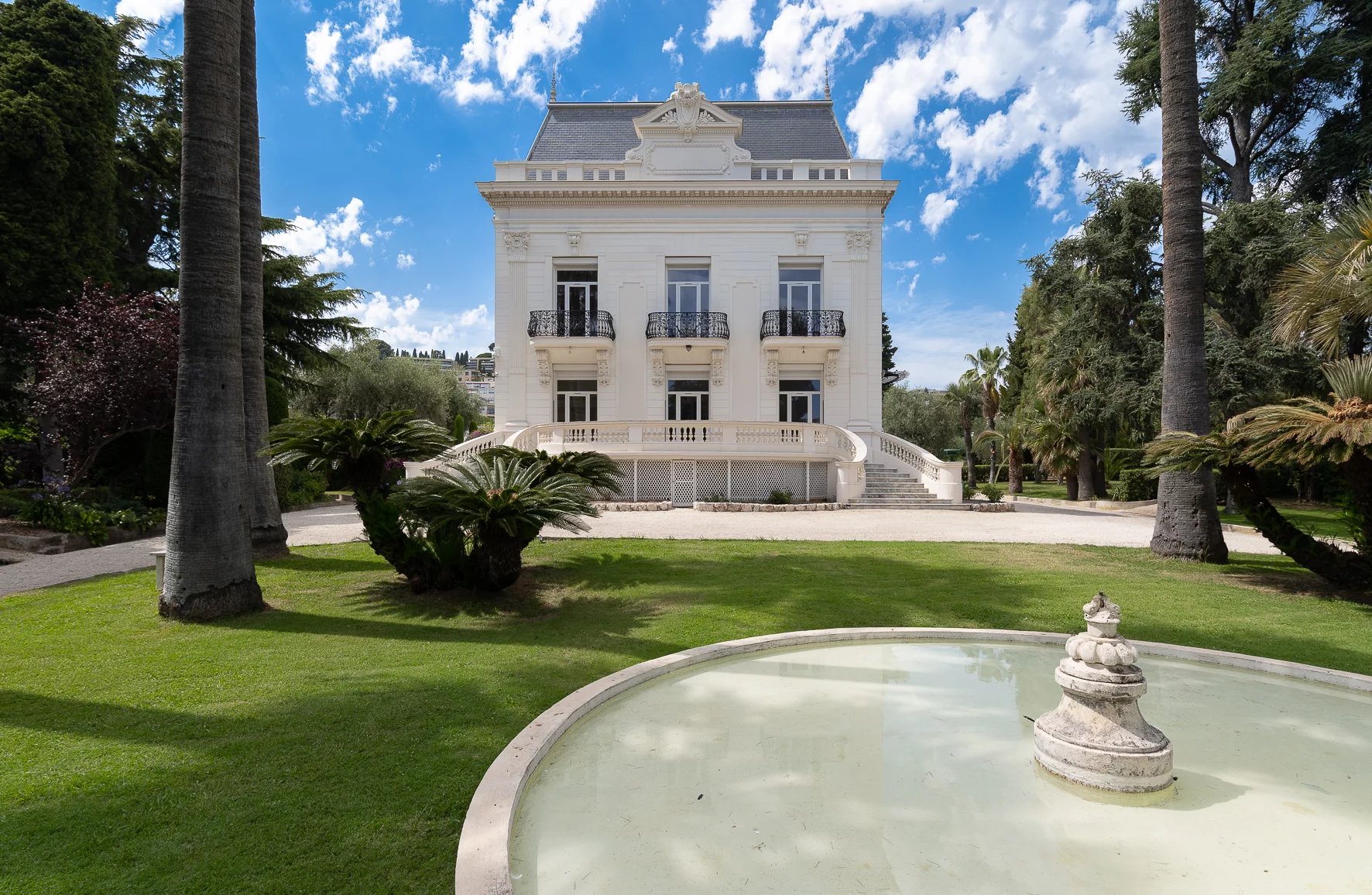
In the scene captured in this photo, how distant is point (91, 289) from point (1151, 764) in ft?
68.6

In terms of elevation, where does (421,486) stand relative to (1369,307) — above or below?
below

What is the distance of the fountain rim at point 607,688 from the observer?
2408 millimetres

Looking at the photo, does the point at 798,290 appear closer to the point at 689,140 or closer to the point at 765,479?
the point at 689,140

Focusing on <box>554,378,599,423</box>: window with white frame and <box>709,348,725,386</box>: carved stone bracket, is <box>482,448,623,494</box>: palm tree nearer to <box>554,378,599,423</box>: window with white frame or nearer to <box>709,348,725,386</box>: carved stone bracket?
<box>709,348,725,386</box>: carved stone bracket

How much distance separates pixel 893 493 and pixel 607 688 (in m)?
15.7

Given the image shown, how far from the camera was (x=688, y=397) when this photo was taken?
23.2 m

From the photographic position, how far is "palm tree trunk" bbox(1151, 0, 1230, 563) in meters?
9.67

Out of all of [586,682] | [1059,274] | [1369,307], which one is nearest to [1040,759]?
[586,682]

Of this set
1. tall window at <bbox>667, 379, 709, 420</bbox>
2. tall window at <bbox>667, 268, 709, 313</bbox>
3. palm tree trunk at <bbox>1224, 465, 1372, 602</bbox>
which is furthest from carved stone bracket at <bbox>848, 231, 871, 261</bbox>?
palm tree trunk at <bbox>1224, 465, 1372, 602</bbox>

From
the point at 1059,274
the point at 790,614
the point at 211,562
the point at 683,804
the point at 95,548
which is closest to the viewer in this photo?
the point at 683,804

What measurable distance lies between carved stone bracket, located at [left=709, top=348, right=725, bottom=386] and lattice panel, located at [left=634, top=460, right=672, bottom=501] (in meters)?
Answer: 5.55

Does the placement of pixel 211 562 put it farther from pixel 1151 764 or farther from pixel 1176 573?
pixel 1176 573

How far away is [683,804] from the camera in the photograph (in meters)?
3.10

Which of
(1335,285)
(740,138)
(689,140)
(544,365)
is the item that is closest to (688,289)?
(689,140)
